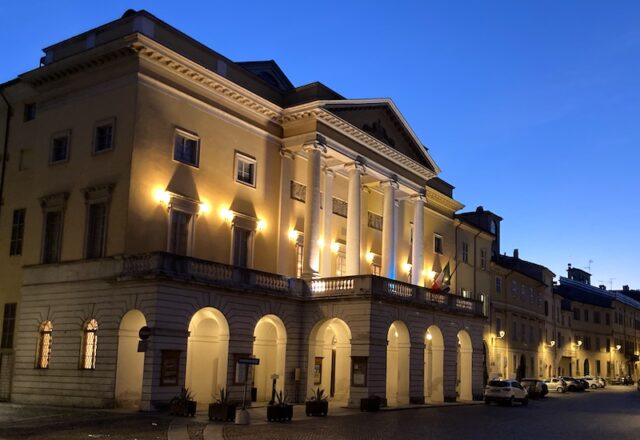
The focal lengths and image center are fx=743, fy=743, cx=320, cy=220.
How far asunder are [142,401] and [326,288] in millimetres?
11741

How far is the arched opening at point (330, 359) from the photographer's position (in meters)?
36.9

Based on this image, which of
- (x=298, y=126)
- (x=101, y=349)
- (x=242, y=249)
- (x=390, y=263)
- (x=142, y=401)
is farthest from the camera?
(x=390, y=263)

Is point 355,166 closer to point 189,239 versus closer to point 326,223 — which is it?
point 326,223

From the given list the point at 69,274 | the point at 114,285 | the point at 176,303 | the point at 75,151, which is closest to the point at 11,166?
the point at 75,151

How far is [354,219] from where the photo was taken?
40.2 meters

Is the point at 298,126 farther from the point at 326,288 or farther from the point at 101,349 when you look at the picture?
the point at 101,349

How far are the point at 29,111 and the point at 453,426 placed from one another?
25.4 meters

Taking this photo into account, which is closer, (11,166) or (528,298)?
(11,166)

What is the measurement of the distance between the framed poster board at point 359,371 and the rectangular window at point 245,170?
10.1 metres

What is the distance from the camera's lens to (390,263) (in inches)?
1682

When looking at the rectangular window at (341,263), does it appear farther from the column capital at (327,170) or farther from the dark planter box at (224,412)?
the dark planter box at (224,412)

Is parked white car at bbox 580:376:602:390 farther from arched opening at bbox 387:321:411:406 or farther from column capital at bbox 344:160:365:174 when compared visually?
column capital at bbox 344:160:365:174

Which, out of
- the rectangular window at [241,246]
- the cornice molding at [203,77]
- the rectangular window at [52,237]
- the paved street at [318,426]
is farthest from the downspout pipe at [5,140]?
the rectangular window at [241,246]

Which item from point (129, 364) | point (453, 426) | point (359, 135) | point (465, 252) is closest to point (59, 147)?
point (129, 364)
